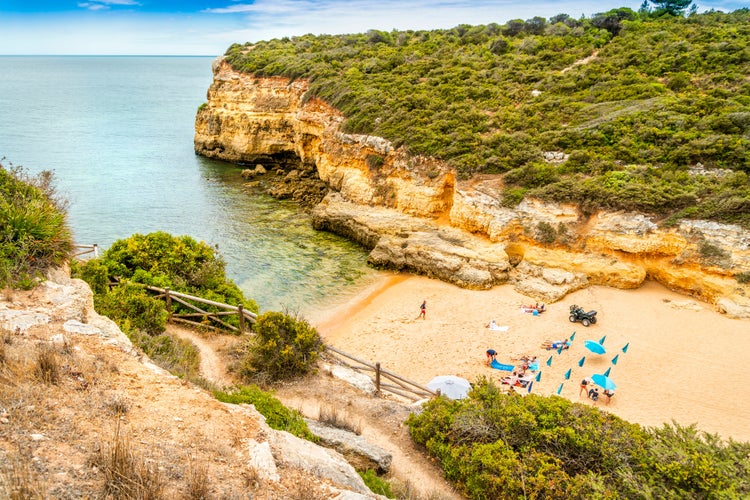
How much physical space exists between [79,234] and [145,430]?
28260mm

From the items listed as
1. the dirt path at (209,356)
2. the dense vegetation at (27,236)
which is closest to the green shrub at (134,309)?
the dirt path at (209,356)

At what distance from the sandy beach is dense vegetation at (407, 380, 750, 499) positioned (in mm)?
7080

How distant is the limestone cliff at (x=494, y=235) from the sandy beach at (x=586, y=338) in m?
0.88

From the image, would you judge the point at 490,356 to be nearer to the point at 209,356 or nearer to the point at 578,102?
the point at 209,356

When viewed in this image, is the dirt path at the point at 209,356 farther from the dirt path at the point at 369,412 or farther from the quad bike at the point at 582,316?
the quad bike at the point at 582,316

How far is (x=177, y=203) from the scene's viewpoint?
35156 mm

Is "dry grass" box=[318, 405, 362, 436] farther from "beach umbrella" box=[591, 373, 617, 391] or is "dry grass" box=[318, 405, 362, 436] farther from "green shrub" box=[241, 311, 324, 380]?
"beach umbrella" box=[591, 373, 617, 391]

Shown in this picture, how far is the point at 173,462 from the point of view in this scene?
4.69 meters

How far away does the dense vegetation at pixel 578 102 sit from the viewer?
22594 millimetres

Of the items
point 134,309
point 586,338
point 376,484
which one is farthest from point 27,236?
point 586,338

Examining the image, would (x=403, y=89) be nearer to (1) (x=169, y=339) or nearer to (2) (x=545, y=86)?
(2) (x=545, y=86)

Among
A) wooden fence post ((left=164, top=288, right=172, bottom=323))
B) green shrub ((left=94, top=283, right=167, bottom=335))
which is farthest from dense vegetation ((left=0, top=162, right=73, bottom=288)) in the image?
wooden fence post ((left=164, top=288, right=172, bottom=323))

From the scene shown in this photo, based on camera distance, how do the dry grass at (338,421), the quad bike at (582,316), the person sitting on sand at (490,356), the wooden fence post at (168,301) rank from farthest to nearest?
the quad bike at (582,316), the person sitting on sand at (490,356), the wooden fence post at (168,301), the dry grass at (338,421)

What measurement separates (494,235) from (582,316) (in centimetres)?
629
